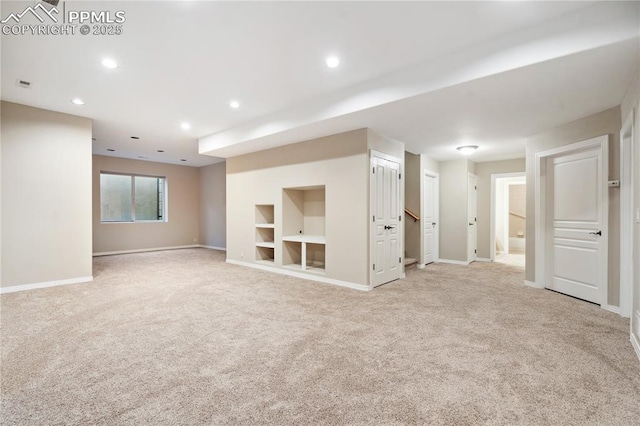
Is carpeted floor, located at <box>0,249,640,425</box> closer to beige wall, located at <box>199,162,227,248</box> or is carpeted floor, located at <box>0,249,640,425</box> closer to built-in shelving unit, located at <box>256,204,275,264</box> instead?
built-in shelving unit, located at <box>256,204,275,264</box>

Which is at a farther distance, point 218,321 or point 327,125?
point 327,125

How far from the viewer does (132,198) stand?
9180 millimetres

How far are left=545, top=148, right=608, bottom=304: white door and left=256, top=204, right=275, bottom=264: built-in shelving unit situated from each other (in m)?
5.09

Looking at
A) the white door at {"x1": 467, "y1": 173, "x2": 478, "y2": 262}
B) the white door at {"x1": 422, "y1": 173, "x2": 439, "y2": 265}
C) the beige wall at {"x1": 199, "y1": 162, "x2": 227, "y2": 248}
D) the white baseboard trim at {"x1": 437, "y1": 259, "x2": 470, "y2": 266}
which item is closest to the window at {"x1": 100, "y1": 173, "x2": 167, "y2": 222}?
the beige wall at {"x1": 199, "y1": 162, "x2": 227, "y2": 248}

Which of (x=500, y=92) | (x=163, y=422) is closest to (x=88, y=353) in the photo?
(x=163, y=422)

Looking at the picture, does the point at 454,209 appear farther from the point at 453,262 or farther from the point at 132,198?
the point at 132,198

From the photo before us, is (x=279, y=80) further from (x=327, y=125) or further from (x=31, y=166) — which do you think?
(x=31, y=166)

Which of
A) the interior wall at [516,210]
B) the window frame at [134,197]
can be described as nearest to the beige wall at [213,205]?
the window frame at [134,197]

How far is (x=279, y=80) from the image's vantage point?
11.9 ft

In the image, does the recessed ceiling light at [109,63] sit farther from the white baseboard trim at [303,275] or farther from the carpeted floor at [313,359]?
the white baseboard trim at [303,275]

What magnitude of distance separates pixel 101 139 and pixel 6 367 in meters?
5.81

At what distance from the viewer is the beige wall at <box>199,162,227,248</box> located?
964cm

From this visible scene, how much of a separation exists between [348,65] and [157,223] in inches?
342

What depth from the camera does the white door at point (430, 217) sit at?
6.80 meters
